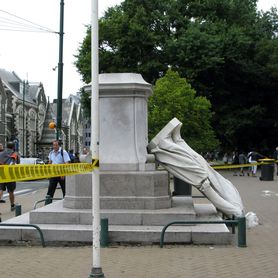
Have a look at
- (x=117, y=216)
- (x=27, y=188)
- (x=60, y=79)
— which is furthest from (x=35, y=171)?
(x=27, y=188)

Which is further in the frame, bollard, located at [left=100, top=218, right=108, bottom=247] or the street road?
the street road

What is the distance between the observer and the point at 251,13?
49.1 meters

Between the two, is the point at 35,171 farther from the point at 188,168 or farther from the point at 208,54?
the point at 208,54

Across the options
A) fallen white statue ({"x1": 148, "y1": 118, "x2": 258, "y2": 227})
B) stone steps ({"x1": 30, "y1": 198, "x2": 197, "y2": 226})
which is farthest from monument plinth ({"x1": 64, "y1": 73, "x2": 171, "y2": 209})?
fallen white statue ({"x1": 148, "y1": 118, "x2": 258, "y2": 227})

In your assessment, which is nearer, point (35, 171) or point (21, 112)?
point (35, 171)

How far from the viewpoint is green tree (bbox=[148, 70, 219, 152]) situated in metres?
30.3

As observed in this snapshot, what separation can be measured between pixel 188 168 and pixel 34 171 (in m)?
3.93

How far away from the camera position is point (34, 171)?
Result: 281 inches

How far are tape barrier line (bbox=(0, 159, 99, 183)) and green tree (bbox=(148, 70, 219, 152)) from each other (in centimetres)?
2202

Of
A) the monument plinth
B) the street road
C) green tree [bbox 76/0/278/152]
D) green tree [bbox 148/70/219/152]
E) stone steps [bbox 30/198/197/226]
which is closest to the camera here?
stone steps [bbox 30/198/197/226]

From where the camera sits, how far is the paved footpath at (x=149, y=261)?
696 cm

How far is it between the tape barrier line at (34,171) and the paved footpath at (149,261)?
1.28 m

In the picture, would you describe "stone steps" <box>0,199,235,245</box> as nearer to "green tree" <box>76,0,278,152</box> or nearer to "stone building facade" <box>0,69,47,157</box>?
"green tree" <box>76,0,278,152</box>

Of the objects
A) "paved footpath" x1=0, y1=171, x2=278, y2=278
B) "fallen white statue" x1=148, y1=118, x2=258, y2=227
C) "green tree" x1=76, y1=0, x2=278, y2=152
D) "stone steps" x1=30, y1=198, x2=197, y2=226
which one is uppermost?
"green tree" x1=76, y1=0, x2=278, y2=152
